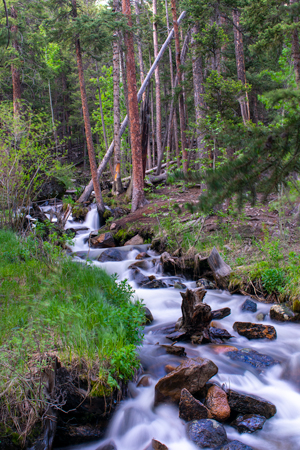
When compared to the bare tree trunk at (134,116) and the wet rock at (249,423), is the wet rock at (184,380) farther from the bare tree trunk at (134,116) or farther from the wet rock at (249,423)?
the bare tree trunk at (134,116)

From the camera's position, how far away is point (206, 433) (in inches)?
142

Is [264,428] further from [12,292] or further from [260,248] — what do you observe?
[260,248]

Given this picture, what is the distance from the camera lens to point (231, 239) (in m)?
9.59

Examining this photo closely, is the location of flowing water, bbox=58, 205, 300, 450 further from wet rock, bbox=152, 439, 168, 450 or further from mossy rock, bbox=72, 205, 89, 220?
mossy rock, bbox=72, 205, 89, 220

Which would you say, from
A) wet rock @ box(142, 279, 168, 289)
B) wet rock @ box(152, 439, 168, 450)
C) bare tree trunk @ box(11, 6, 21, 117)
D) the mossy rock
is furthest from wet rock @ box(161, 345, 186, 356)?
bare tree trunk @ box(11, 6, 21, 117)

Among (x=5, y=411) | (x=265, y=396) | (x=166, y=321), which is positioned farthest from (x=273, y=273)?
(x=5, y=411)

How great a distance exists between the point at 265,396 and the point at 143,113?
16.2m

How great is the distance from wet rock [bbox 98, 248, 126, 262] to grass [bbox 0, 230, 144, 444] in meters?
4.30

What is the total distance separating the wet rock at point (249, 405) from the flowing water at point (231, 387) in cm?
11

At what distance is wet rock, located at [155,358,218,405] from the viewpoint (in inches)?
160

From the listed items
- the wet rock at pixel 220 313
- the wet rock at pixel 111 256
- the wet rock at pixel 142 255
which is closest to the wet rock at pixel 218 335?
the wet rock at pixel 220 313

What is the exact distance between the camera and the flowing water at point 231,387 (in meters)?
3.71

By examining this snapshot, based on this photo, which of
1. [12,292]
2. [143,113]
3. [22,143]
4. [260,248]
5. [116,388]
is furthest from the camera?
[143,113]

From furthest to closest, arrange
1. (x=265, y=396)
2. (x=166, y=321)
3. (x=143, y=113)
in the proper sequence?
(x=143, y=113) → (x=166, y=321) → (x=265, y=396)
